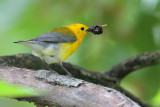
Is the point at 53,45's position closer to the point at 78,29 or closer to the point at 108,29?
the point at 78,29

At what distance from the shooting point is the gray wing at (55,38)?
9.36ft

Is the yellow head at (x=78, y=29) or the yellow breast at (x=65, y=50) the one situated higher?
the yellow head at (x=78, y=29)

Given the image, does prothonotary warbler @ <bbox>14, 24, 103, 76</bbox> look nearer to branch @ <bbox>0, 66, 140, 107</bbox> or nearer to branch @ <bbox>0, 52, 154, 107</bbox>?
branch @ <bbox>0, 52, 154, 107</bbox>

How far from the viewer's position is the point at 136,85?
418cm

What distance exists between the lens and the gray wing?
2854mm

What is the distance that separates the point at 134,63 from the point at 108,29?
33.3 inches

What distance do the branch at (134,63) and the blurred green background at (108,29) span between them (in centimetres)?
42

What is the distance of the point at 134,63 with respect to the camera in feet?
10.9

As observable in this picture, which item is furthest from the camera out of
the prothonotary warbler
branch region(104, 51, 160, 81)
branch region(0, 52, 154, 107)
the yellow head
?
the yellow head

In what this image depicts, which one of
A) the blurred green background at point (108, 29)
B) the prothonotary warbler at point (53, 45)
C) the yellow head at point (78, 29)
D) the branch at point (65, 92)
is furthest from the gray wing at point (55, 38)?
the branch at point (65, 92)

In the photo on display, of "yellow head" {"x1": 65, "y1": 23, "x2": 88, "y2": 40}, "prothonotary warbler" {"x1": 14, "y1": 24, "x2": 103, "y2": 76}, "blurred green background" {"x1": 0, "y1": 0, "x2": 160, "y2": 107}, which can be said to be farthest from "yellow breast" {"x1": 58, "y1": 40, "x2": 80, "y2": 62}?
"blurred green background" {"x1": 0, "y1": 0, "x2": 160, "y2": 107}

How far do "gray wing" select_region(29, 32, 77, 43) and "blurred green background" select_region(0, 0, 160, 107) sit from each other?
0.51 meters

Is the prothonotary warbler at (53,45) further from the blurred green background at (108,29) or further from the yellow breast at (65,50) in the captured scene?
the blurred green background at (108,29)

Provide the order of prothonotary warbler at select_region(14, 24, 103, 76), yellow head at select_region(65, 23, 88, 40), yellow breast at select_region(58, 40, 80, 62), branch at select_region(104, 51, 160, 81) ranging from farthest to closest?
yellow head at select_region(65, 23, 88, 40) → branch at select_region(104, 51, 160, 81) → yellow breast at select_region(58, 40, 80, 62) → prothonotary warbler at select_region(14, 24, 103, 76)
